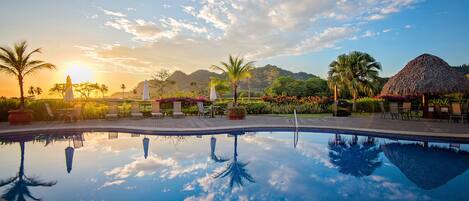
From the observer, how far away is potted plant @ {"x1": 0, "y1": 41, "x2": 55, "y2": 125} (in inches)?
403

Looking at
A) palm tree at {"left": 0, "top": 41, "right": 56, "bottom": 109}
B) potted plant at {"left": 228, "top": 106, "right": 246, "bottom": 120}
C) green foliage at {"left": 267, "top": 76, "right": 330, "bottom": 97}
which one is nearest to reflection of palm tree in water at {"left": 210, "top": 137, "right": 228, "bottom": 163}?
potted plant at {"left": 228, "top": 106, "right": 246, "bottom": 120}

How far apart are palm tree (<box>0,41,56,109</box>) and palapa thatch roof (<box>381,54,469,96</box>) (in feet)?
59.4

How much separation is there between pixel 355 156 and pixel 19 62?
46.0 feet

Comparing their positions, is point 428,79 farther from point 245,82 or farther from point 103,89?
point 103,89

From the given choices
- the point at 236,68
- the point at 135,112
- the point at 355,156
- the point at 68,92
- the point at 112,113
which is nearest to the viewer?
the point at 355,156

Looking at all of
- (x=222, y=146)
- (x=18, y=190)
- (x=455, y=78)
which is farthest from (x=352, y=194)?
(x=455, y=78)

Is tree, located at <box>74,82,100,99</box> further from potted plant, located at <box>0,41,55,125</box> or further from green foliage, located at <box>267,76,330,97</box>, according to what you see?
potted plant, located at <box>0,41,55,125</box>

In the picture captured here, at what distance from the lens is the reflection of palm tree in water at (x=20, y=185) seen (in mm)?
3844

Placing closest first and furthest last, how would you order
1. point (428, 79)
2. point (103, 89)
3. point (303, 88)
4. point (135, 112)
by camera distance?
1. point (428, 79)
2. point (135, 112)
3. point (303, 88)
4. point (103, 89)

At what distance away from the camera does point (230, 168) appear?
214 inches

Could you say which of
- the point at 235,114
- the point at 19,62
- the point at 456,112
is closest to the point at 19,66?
the point at 19,62

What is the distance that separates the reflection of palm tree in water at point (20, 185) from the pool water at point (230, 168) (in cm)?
1

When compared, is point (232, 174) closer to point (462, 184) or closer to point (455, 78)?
point (462, 184)

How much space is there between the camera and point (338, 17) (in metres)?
13.9
